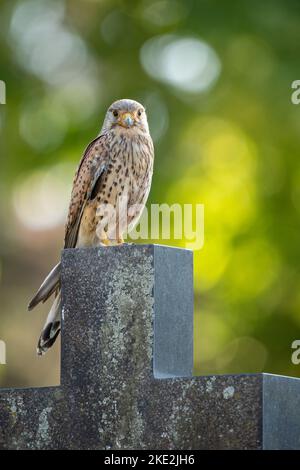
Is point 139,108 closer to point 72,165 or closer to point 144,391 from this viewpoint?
point 144,391

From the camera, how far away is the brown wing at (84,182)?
905 cm

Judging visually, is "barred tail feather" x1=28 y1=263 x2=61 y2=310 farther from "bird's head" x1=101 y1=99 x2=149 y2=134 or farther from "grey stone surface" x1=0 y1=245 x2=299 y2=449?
"bird's head" x1=101 y1=99 x2=149 y2=134

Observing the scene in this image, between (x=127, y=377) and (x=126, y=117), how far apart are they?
3.34 metres

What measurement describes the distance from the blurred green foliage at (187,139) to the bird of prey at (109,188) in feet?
16.9

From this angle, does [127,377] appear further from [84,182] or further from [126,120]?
[126,120]

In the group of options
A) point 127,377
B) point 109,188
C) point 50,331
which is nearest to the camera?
point 127,377

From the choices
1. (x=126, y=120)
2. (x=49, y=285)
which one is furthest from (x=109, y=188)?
(x=49, y=285)

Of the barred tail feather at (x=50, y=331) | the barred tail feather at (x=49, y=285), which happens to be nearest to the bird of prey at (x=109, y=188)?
the barred tail feather at (x=49, y=285)

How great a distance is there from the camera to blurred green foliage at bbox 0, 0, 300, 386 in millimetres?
14695

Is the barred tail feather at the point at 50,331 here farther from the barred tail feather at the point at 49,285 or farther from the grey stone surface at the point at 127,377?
the grey stone surface at the point at 127,377

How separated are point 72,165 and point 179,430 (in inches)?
374

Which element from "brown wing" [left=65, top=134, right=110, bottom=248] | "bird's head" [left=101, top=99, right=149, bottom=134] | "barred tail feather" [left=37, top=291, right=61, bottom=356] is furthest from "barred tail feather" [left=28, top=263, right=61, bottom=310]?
"bird's head" [left=101, top=99, right=149, bottom=134]

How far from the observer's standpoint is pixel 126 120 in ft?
31.0

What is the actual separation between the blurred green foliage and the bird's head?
4875 mm
